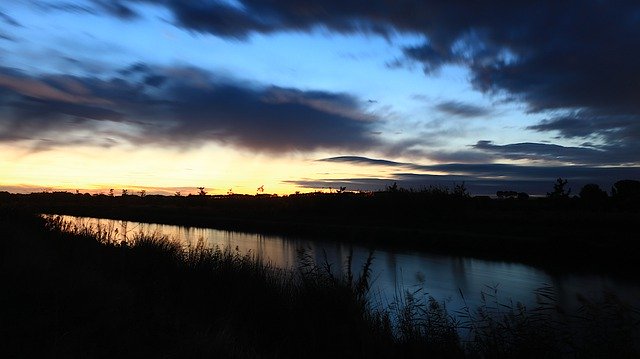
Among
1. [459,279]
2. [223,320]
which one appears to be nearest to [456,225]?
[459,279]

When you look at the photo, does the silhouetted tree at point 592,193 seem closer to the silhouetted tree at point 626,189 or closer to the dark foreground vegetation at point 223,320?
the silhouetted tree at point 626,189

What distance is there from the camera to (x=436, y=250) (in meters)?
26.4

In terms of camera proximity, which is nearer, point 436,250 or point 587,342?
point 587,342

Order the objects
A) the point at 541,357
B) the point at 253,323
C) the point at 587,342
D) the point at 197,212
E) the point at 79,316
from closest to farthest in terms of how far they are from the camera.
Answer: the point at 79,316
the point at 541,357
the point at 587,342
the point at 253,323
the point at 197,212

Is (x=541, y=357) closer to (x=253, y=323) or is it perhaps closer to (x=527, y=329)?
(x=527, y=329)

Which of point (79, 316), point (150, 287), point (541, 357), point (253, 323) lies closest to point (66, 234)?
point (150, 287)

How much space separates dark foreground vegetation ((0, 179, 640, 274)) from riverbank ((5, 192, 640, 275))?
0.05 metres

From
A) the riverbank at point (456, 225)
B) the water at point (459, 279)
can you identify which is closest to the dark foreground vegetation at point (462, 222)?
the riverbank at point (456, 225)

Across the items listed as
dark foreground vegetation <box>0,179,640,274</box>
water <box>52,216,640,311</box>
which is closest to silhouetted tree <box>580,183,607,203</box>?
dark foreground vegetation <box>0,179,640,274</box>

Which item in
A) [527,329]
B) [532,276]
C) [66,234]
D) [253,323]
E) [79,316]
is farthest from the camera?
[532,276]

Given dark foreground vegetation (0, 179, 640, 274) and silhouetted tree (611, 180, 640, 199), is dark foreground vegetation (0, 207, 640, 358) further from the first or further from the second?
silhouetted tree (611, 180, 640, 199)

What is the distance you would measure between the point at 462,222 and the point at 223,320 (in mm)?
28568

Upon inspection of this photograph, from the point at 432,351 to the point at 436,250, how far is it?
63.6 feet

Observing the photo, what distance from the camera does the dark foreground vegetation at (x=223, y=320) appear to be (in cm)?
527
